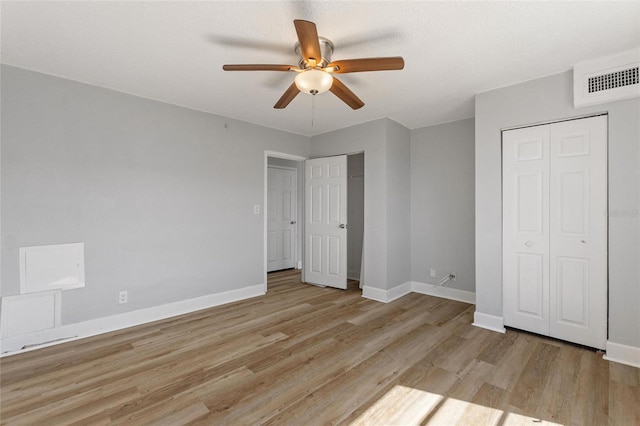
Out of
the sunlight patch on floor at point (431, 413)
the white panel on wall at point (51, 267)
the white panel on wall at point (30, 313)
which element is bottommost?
the sunlight patch on floor at point (431, 413)

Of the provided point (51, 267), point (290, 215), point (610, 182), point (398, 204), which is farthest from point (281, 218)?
point (610, 182)

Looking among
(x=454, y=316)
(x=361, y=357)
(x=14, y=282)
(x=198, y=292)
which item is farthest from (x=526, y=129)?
(x=14, y=282)

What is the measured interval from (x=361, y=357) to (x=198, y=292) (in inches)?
87.4

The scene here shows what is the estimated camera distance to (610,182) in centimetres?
244

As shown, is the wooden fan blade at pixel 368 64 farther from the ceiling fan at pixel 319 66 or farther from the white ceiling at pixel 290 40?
the white ceiling at pixel 290 40

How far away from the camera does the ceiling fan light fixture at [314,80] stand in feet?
6.88

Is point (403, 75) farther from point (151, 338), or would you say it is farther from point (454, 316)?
point (151, 338)

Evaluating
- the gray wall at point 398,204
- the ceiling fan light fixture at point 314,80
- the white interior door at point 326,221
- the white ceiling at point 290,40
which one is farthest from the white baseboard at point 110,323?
the ceiling fan light fixture at point 314,80

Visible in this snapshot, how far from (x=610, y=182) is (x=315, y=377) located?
2888mm

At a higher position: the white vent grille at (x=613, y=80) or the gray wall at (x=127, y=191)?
the white vent grille at (x=613, y=80)

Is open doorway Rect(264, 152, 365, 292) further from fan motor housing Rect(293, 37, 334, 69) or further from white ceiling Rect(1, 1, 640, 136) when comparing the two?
fan motor housing Rect(293, 37, 334, 69)

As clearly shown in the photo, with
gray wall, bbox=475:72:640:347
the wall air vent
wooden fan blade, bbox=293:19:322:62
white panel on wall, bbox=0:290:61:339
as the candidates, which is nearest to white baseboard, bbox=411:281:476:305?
gray wall, bbox=475:72:640:347

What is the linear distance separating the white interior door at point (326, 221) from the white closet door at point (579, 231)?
251 cm

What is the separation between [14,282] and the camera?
2.52 meters
